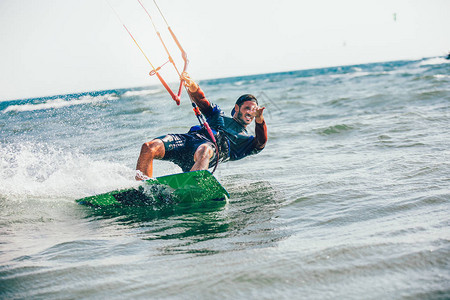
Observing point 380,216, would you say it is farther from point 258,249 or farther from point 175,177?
point 175,177

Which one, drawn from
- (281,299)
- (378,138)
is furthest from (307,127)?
(281,299)

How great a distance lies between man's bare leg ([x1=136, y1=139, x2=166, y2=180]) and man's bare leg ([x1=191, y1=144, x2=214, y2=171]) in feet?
1.48

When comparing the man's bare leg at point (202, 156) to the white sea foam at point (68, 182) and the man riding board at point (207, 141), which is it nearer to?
the man riding board at point (207, 141)

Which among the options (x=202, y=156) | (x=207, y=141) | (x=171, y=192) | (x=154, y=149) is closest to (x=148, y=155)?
(x=154, y=149)

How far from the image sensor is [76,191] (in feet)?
17.5

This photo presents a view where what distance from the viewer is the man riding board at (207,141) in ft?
15.1

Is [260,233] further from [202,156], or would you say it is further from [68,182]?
[68,182]

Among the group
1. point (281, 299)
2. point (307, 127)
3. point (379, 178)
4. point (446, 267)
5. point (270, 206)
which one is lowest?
point (307, 127)

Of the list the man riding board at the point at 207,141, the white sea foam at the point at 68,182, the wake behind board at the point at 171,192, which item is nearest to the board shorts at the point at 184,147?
the man riding board at the point at 207,141

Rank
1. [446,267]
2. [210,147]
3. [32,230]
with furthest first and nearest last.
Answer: [210,147]
[32,230]
[446,267]

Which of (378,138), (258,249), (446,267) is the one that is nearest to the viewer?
(446,267)

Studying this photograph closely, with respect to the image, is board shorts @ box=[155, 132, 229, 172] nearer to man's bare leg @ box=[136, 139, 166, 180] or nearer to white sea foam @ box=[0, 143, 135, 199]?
man's bare leg @ box=[136, 139, 166, 180]

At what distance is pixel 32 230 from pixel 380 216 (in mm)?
3427

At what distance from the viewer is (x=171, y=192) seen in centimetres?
448
